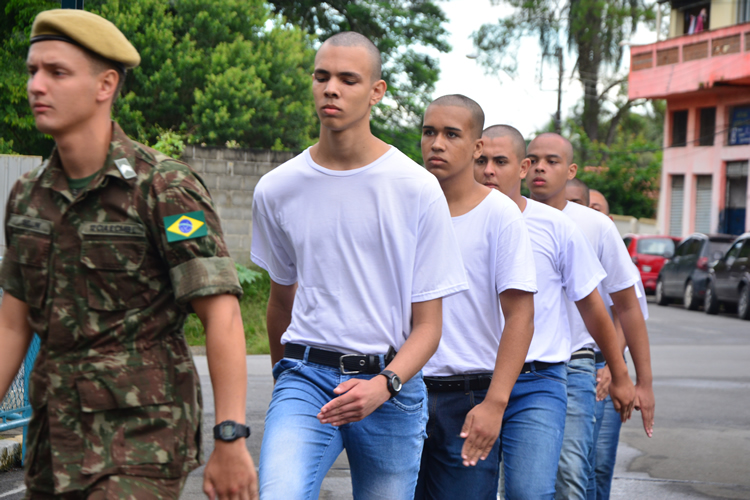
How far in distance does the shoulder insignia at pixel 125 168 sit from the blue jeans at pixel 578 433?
113 inches

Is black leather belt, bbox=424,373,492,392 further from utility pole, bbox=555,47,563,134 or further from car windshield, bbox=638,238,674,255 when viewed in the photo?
utility pole, bbox=555,47,563,134

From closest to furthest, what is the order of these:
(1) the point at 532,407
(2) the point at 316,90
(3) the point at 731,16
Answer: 1. (2) the point at 316,90
2. (1) the point at 532,407
3. (3) the point at 731,16

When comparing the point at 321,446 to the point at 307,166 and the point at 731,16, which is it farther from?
the point at 731,16

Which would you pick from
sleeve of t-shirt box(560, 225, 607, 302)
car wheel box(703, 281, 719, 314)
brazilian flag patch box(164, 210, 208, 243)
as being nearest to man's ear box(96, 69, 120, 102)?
brazilian flag patch box(164, 210, 208, 243)

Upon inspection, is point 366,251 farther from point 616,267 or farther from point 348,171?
point 616,267

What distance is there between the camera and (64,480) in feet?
8.45

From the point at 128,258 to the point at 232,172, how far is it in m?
12.8

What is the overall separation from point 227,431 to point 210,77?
17525mm

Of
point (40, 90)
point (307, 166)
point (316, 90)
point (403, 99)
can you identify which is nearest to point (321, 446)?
point (307, 166)

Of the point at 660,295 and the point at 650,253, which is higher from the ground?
the point at 650,253

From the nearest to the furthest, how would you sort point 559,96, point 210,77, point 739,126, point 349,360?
point 349,360 < point 210,77 < point 739,126 < point 559,96

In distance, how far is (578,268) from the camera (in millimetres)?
4738

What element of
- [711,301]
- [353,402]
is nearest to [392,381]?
[353,402]

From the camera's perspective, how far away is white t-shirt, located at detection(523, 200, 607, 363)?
4.66 meters
